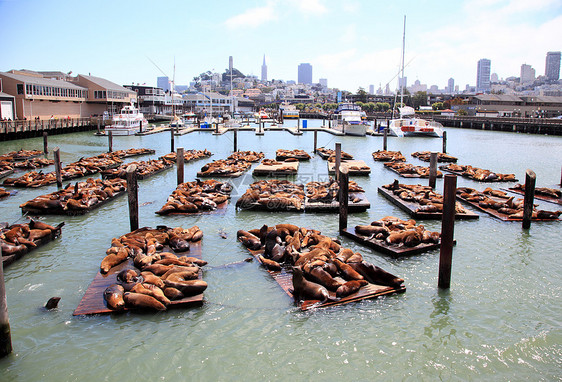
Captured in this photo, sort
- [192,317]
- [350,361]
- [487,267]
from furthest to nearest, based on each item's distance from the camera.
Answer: [487,267]
[192,317]
[350,361]

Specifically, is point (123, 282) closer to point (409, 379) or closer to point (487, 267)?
point (409, 379)

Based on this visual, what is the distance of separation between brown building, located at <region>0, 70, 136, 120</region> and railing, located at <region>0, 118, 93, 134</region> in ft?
10.4

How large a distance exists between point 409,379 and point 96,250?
24.4 ft

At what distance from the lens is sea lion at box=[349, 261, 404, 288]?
7.57m

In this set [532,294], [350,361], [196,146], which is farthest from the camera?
[196,146]

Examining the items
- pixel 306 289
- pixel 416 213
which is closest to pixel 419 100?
pixel 416 213

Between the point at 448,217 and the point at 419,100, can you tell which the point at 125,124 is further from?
the point at 419,100

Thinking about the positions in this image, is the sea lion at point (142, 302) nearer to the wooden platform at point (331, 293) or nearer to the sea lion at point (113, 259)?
the sea lion at point (113, 259)

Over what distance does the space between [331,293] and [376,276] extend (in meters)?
0.98

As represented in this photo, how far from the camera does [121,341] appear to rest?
610 centimetres

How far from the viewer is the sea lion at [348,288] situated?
7.07 meters

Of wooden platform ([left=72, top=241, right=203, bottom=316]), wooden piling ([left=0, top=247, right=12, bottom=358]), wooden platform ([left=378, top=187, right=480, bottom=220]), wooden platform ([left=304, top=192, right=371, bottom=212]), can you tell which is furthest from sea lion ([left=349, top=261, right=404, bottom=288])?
wooden platform ([left=304, top=192, right=371, bottom=212])

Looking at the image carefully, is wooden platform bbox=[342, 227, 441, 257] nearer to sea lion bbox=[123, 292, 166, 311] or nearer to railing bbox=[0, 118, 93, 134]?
sea lion bbox=[123, 292, 166, 311]

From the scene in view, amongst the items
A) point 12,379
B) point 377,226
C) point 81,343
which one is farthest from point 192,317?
point 377,226
